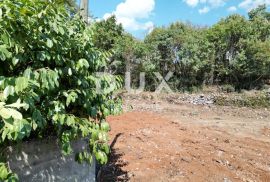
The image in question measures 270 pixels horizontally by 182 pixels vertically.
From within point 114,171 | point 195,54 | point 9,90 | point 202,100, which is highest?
point 195,54

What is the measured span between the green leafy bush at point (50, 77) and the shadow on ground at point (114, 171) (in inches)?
66.8

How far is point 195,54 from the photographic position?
17438 mm

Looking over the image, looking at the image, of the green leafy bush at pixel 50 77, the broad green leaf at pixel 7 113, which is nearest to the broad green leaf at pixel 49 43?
the green leafy bush at pixel 50 77

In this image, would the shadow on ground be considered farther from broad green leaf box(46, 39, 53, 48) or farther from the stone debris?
the stone debris

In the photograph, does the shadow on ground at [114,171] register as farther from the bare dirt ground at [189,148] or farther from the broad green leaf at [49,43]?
the broad green leaf at [49,43]

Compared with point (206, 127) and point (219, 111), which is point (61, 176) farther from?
point (219, 111)

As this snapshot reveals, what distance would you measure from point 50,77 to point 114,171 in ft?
10.6

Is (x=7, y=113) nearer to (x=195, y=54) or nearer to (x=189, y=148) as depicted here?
(x=189, y=148)

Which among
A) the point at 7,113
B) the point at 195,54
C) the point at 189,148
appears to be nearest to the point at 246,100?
the point at 195,54

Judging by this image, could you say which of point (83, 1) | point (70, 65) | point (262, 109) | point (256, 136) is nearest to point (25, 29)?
point (70, 65)

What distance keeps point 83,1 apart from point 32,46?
2.87 m

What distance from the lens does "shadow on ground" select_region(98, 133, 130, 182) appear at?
190 inches

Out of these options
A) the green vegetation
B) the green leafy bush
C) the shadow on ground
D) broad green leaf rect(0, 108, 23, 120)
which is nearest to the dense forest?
the green vegetation

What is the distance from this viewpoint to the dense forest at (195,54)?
17.1 m
